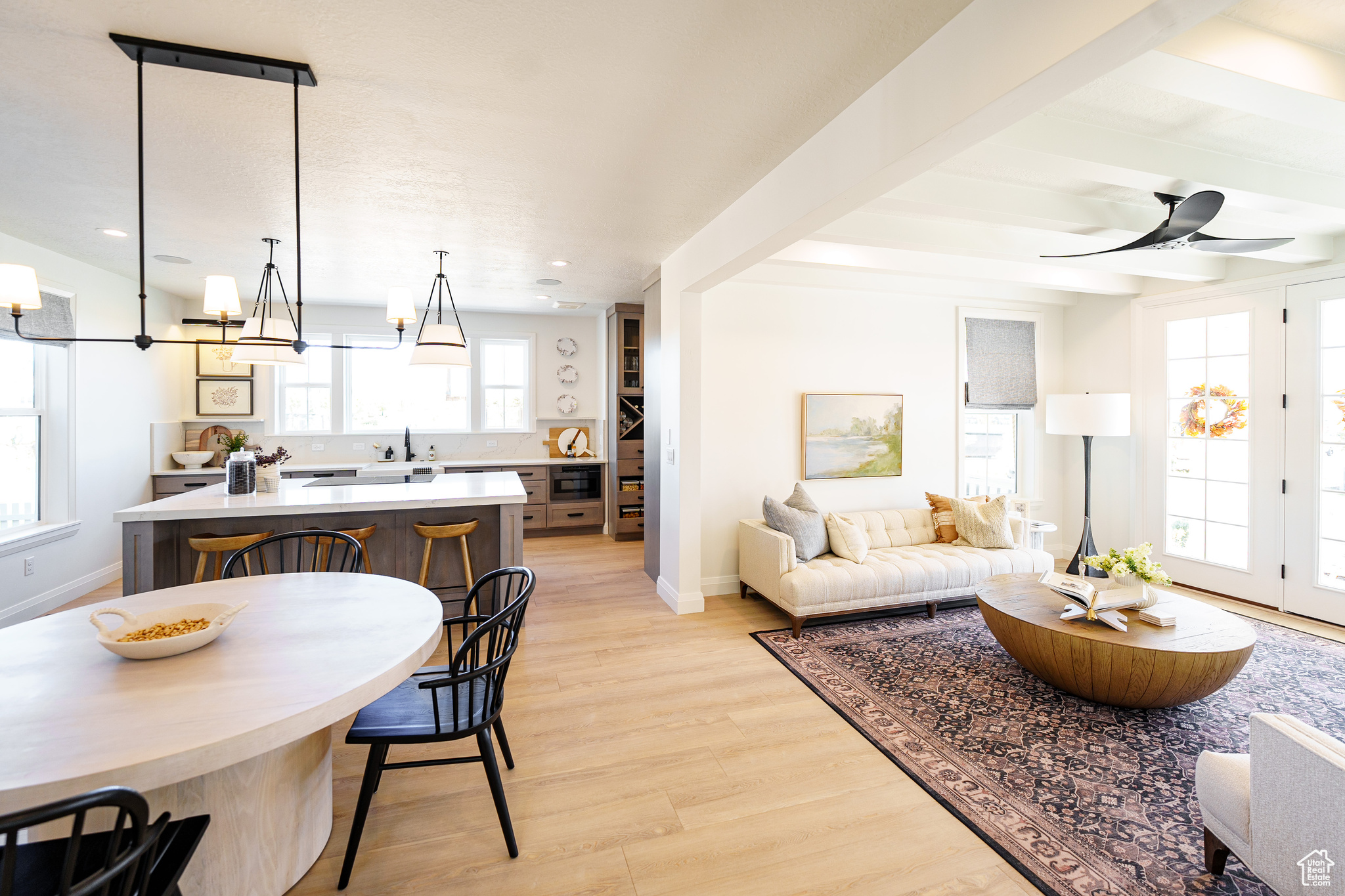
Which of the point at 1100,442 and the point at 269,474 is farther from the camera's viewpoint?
the point at 1100,442

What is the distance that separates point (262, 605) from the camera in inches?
75.9

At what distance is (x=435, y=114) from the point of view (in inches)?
86.4

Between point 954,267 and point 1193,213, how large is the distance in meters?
2.02

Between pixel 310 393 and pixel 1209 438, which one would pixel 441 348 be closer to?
pixel 310 393

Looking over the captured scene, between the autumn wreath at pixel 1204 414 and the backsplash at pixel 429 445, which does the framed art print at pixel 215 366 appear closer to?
the backsplash at pixel 429 445

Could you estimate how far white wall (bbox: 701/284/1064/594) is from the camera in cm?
463

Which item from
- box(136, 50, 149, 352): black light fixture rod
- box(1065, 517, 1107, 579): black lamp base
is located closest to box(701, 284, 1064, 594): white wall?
box(1065, 517, 1107, 579): black lamp base

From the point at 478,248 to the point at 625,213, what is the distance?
1.29 meters

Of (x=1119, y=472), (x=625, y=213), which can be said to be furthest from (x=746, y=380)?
(x=1119, y=472)

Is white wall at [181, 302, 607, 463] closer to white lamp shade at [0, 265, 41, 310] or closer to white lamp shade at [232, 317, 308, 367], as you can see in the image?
white lamp shade at [232, 317, 308, 367]

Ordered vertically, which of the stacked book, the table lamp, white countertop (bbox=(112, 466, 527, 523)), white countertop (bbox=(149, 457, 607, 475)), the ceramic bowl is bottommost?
the stacked book

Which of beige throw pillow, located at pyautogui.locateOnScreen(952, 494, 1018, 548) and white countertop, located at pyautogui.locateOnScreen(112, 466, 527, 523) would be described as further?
beige throw pillow, located at pyautogui.locateOnScreen(952, 494, 1018, 548)

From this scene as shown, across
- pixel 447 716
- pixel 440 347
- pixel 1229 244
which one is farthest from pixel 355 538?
pixel 1229 244

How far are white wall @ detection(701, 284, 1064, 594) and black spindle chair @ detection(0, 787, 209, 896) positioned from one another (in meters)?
3.61
